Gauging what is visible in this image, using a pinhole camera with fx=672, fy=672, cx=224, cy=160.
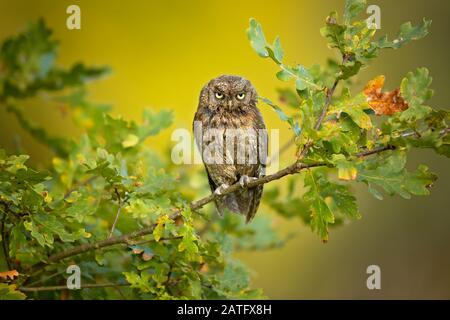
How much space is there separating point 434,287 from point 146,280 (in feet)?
16.6

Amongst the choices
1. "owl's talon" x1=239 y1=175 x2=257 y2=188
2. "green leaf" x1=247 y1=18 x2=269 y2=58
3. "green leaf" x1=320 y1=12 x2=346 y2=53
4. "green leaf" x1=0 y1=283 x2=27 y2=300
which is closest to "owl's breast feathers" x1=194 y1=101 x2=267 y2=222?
"owl's talon" x1=239 y1=175 x2=257 y2=188

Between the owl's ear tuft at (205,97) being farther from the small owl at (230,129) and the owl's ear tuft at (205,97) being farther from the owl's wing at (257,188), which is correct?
the owl's wing at (257,188)

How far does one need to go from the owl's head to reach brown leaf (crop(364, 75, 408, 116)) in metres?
1.31

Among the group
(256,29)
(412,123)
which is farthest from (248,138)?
(412,123)

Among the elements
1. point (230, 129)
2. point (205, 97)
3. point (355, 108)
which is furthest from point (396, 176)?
point (205, 97)

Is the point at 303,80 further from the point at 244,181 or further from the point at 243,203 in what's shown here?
the point at 243,203

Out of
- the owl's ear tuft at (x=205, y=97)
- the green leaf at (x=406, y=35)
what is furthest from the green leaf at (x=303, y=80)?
the owl's ear tuft at (x=205, y=97)

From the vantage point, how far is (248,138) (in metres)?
3.52

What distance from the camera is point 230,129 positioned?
3521 millimetres

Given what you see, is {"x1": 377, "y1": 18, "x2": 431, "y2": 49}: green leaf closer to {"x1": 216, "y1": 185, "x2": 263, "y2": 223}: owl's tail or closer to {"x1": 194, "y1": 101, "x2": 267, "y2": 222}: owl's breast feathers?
{"x1": 194, "y1": 101, "x2": 267, "y2": 222}: owl's breast feathers

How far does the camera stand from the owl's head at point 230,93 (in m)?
3.50

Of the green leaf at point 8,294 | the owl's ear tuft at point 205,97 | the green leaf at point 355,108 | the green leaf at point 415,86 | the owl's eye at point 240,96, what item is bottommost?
the green leaf at point 8,294

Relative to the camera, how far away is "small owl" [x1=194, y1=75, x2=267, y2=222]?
3.51m

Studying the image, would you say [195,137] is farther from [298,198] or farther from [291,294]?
[291,294]
